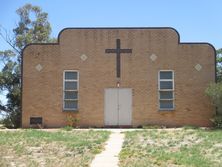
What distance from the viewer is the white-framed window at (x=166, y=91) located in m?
25.7

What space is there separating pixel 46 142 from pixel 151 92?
10.4m

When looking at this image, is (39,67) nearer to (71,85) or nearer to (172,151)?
(71,85)

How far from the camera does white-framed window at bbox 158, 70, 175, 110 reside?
25.7m

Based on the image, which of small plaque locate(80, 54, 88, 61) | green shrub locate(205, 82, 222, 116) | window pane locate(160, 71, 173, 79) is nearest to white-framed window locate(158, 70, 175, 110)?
window pane locate(160, 71, 173, 79)

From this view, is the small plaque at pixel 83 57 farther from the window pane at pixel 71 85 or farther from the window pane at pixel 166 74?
the window pane at pixel 166 74

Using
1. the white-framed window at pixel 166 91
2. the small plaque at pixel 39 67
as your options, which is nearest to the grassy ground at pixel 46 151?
the small plaque at pixel 39 67

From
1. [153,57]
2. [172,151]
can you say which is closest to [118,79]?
[153,57]

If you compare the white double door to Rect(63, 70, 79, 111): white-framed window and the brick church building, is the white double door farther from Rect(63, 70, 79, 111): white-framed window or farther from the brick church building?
Rect(63, 70, 79, 111): white-framed window

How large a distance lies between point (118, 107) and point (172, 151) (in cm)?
1184

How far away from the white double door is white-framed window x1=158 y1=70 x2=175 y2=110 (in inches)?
71.5

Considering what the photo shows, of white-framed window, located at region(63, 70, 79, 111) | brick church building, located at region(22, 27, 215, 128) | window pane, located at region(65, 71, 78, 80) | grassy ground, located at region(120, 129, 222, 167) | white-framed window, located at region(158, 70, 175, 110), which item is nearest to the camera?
grassy ground, located at region(120, 129, 222, 167)

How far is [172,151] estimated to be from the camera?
1406cm

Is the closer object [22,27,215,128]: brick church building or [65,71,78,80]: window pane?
[22,27,215,128]: brick church building

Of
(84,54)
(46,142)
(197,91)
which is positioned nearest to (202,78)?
(197,91)
